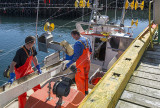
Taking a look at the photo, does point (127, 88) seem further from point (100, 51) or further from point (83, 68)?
point (100, 51)

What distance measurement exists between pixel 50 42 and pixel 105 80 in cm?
282

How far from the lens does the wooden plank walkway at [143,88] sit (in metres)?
1.83

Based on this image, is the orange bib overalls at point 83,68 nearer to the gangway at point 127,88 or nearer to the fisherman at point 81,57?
the fisherman at point 81,57

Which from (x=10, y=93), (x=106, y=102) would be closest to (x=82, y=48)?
(x=10, y=93)

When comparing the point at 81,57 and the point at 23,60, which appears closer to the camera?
the point at 23,60

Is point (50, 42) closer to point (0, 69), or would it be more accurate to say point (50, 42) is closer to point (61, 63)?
point (61, 63)

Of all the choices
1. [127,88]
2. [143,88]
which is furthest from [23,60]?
[143,88]

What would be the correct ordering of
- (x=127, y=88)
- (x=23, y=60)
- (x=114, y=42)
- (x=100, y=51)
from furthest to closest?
(x=100, y=51)
(x=114, y=42)
(x=23, y=60)
(x=127, y=88)

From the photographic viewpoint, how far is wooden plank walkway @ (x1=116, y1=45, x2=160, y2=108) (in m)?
1.83

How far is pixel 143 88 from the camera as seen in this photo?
7.02 ft

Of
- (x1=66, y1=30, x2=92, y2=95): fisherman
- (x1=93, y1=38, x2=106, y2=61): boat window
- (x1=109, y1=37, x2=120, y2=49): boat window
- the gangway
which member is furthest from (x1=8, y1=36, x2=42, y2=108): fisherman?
(x1=109, y1=37, x2=120, y2=49): boat window

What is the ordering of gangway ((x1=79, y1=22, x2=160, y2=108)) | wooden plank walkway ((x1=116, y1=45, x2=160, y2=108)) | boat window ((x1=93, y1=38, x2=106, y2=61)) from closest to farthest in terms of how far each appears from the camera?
gangway ((x1=79, y1=22, x2=160, y2=108))
wooden plank walkway ((x1=116, y1=45, x2=160, y2=108))
boat window ((x1=93, y1=38, x2=106, y2=61))

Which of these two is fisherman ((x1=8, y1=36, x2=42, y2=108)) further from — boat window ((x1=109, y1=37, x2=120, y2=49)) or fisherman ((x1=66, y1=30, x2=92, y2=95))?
boat window ((x1=109, y1=37, x2=120, y2=49))

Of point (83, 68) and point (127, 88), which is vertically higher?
point (127, 88)
